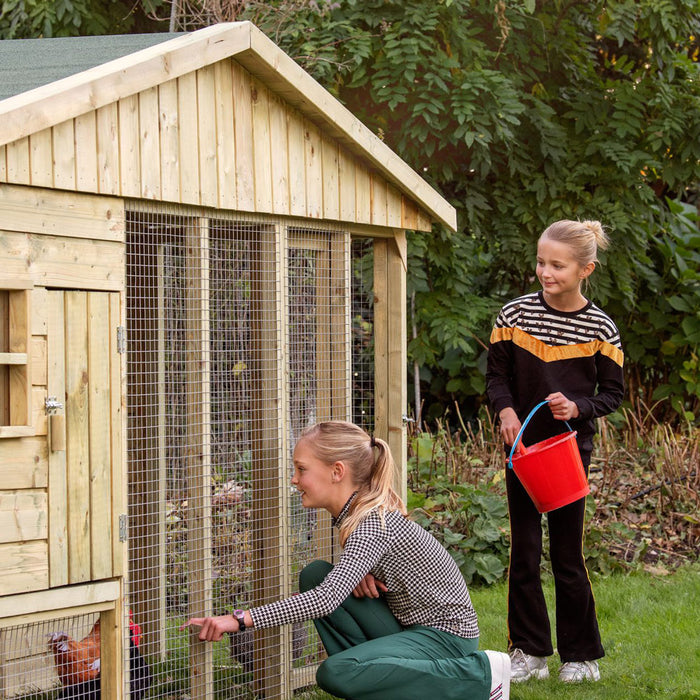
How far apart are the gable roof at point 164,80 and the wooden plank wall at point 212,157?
78mm

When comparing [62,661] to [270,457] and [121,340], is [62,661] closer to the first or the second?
[270,457]

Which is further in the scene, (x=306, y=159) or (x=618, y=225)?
(x=618, y=225)

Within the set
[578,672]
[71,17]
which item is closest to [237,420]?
[578,672]

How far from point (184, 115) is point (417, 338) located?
4836 mm

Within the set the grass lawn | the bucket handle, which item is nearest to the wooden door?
the grass lawn

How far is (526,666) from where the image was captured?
445cm

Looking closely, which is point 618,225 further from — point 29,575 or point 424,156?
point 29,575

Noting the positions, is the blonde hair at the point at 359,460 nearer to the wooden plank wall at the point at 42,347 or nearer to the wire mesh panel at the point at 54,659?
the wooden plank wall at the point at 42,347

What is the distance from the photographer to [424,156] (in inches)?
335

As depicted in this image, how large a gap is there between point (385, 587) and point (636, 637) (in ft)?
6.80

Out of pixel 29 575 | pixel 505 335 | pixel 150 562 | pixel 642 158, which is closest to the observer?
pixel 29 575

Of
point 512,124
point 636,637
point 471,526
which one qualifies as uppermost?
point 512,124

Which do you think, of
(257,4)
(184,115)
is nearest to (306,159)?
(184,115)

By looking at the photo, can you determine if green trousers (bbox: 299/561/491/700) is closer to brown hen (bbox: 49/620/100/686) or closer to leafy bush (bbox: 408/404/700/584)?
brown hen (bbox: 49/620/100/686)
